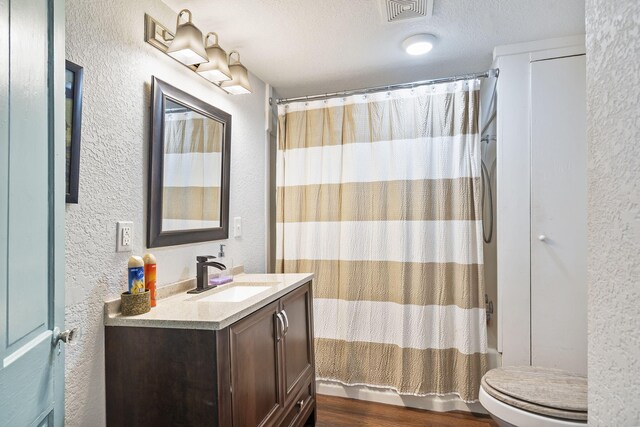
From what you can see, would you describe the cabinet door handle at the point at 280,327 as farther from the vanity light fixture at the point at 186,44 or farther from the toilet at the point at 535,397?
the vanity light fixture at the point at 186,44

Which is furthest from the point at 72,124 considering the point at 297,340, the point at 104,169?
the point at 297,340

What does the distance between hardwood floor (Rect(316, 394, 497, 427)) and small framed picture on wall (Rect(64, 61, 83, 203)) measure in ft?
6.24

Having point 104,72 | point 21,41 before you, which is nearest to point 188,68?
point 104,72

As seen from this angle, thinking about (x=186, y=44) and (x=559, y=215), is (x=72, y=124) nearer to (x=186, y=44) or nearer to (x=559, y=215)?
(x=186, y=44)

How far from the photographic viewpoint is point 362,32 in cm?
193

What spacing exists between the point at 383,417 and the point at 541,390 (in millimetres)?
1029

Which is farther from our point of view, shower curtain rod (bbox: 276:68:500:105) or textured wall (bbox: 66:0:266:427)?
shower curtain rod (bbox: 276:68:500:105)

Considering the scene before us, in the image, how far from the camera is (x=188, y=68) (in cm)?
179

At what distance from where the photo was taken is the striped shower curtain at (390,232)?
2.23m

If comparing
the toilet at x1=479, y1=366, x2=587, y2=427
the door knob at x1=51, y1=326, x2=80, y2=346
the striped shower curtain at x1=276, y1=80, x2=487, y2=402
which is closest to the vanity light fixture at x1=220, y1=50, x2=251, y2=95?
the striped shower curtain at x1=276, y1=80, x2=487, y2=402

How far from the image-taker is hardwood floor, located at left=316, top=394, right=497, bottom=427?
2.12 meters

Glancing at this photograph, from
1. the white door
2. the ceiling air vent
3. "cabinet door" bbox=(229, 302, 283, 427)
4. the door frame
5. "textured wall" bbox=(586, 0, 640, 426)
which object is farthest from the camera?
the ceiling air vent

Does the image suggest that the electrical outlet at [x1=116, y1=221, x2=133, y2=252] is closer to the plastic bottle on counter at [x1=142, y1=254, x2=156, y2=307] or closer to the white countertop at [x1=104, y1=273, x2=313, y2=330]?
the plastic bottle on counter at [x1=142, y1=254, x2=156, y2=307]

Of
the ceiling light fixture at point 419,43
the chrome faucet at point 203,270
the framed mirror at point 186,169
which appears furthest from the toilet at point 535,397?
the ceiling light fixture at point 419,43
